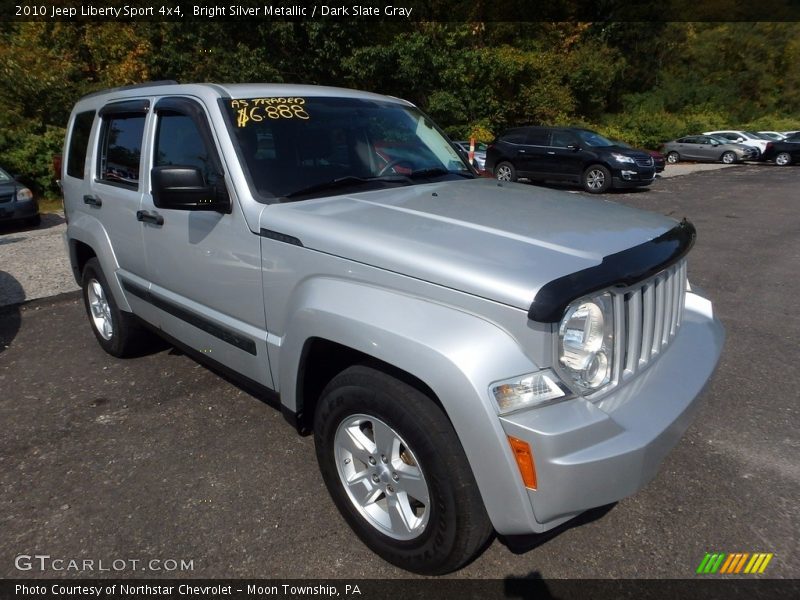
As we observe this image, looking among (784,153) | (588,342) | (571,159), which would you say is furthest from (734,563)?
(784,153)

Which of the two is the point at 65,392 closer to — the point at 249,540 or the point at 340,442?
the point at 249,540

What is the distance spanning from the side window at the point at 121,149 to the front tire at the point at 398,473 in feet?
7.20

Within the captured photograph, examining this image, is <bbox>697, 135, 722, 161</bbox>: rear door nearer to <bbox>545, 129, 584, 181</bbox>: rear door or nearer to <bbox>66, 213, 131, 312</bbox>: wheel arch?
<bbox>545, 129, 584, 181</bbox>: rear door

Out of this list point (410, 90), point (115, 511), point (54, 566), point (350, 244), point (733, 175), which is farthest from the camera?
point (410, 90)

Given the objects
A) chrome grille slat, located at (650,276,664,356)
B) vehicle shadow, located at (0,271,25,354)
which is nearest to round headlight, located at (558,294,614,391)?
chrome grille slat, located at (650,276,664,356)

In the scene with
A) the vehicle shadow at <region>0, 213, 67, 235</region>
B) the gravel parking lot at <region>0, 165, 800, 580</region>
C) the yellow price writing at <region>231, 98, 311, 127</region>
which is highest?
the yellow price writing at <region>231, 98, 311, 127</region>

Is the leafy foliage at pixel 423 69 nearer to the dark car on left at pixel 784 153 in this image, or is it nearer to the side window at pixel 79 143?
the dark car on left at pixel 784 153

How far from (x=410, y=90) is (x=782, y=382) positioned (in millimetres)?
22768

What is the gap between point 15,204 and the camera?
33.3ft

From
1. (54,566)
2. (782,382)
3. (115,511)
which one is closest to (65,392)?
(115,511)

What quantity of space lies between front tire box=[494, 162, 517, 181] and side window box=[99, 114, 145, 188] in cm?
1325

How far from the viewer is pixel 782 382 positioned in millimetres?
3902

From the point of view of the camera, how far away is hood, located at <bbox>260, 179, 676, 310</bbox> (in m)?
1.95

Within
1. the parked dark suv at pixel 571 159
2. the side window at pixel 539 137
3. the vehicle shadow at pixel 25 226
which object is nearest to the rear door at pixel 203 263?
the vehicle shadow at pixel 25 226
